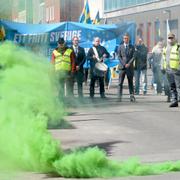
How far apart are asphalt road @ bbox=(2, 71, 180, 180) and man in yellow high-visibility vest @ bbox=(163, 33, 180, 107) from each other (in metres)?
0.40

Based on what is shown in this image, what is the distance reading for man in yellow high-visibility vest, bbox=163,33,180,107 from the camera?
13940mm

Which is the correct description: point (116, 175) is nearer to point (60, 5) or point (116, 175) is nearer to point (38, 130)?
point (38, 130)

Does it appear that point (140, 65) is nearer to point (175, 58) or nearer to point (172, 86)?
point (172, 86)

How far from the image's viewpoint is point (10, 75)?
7207 mm

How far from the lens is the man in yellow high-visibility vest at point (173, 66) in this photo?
13.9m

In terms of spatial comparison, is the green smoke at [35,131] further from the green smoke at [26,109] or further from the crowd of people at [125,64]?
the crowd of people at [125,64]

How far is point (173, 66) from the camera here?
45.9 feet

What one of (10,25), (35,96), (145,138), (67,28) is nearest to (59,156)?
(35,96)

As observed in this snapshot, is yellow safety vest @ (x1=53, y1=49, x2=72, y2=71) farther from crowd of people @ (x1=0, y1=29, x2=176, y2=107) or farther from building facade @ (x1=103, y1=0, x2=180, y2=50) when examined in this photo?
building facade @ (x1=103, y1=0, x2=180, y2=50)

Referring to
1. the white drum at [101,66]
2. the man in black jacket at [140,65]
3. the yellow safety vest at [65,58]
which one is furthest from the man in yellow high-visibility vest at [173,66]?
the man in black jacket at [140,65]

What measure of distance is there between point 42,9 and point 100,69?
6.96 meters

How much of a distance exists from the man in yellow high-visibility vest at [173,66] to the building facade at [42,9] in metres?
5.29

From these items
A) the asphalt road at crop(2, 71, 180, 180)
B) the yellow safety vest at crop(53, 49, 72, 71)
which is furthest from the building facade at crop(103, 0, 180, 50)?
the asphalt road at crop(2, 71, 180, 180)

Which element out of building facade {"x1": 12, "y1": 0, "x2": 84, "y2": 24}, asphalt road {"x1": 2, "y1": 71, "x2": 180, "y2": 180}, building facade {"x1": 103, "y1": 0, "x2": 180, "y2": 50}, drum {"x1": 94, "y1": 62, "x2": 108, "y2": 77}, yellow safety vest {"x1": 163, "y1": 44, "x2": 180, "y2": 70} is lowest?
asphalt road {"x1": 2, "y1": 71, "x2": 180, "y2": 180}
